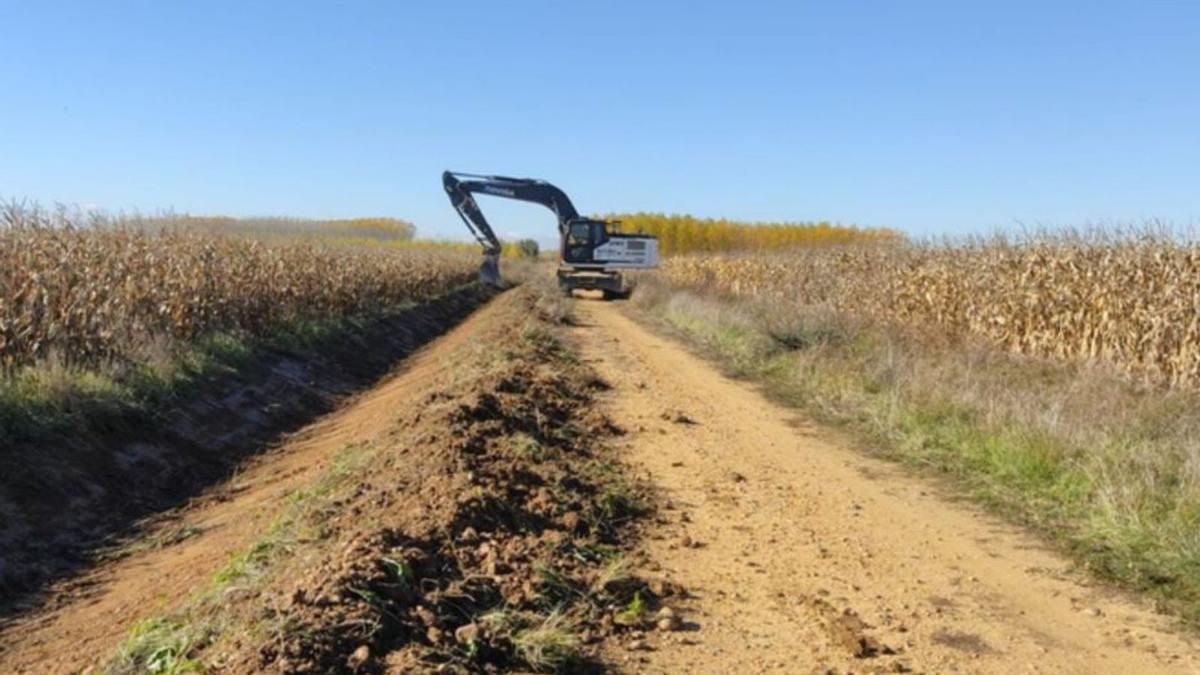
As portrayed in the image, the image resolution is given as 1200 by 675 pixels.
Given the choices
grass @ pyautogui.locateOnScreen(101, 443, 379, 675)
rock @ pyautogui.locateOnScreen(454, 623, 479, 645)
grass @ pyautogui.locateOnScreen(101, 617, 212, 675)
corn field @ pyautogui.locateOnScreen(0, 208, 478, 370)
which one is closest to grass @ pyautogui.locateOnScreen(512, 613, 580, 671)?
rock @ pyautogui.locateOnScreen(454, 623, 479, 645)

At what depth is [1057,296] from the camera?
15047 mm

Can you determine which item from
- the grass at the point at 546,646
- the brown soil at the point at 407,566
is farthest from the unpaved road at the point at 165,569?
the grass at the point at 546,646

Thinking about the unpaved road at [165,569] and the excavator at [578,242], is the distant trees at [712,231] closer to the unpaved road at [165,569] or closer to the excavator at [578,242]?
the excavator at [578,242]

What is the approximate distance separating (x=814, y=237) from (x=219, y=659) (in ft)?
274

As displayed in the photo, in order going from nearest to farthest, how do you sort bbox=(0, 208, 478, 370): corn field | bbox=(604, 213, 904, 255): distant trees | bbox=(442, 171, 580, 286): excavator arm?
bbox=(0, 208, 478, 370): corn field < bbox=(442, 171, 580, 286): excavator arm < bbox=(604, 213, 904, 255): distant trees

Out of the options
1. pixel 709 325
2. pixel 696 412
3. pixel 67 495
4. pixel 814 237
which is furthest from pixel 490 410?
pixel 814 237

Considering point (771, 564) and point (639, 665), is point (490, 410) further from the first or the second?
point (639, 665)

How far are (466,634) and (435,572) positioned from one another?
2.56ft

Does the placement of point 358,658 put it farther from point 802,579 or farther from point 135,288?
point 135,288

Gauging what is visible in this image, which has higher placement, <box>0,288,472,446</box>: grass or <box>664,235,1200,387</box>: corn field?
<box>664,235,1200,387</box>: corn field

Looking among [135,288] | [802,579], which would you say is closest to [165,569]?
[802,579]

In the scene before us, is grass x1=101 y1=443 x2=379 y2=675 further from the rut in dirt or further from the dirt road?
the dirt road

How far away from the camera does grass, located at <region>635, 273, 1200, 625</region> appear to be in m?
6.51

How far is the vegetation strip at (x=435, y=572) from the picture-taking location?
4230 mm
